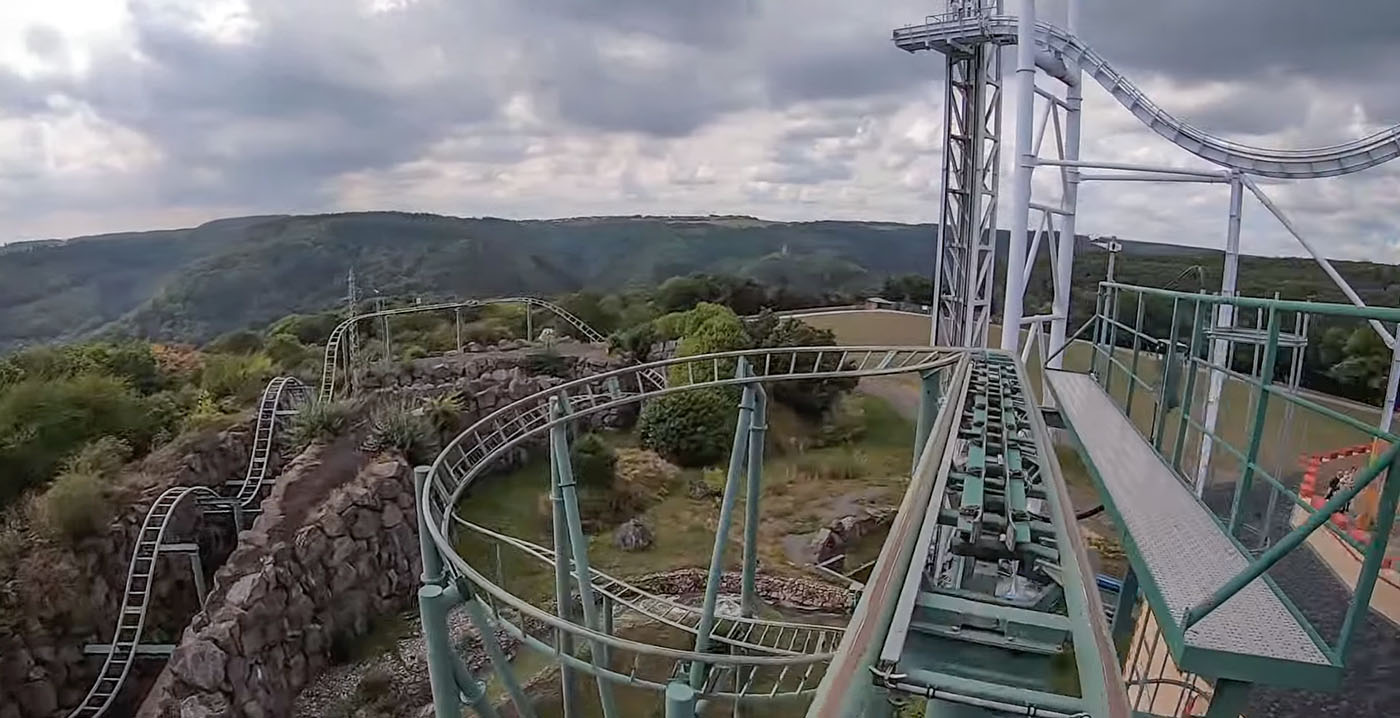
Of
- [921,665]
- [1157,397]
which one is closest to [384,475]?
[1157,397]

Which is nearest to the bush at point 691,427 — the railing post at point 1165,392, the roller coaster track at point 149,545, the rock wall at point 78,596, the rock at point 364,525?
the rock at point 364,525

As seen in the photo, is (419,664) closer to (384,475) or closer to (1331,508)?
(384,475)

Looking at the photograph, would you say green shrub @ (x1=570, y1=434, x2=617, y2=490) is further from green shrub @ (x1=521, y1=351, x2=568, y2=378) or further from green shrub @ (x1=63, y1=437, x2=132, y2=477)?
green shrub @ (x1=63, y1=437, x2=132, y2=477)

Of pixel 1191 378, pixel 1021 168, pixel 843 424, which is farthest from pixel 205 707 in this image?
pixel 843 424

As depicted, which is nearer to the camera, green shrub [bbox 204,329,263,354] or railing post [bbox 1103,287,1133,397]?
railing post [bbox 1103,287,1133,397]

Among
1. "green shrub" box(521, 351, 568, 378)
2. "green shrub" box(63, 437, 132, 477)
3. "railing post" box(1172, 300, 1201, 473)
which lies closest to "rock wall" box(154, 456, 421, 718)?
"green shrub" box(63, 437, 132, 477)

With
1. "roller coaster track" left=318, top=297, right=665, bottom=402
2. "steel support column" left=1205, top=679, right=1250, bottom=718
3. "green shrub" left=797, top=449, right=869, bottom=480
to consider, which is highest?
"steel support column" left=1205, top=679, right=1250, bottom=718

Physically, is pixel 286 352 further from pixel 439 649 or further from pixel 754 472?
pixel 439 649
